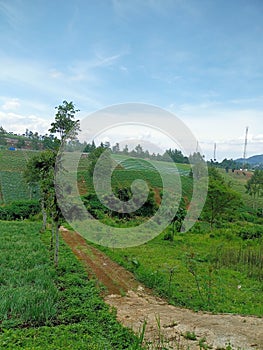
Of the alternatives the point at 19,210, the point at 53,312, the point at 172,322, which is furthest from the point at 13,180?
the point at 172,322

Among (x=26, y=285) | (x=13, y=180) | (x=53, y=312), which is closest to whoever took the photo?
(x=53, y=312)

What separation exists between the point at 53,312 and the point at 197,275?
525 cm

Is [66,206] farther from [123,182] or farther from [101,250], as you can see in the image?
[123,182]

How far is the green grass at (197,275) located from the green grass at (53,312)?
6.63 ft

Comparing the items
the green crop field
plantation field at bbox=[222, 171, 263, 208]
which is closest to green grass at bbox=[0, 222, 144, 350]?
the green crop field

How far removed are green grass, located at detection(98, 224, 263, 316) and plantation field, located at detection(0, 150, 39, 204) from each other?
1687cm

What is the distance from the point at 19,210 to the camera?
24141 mm

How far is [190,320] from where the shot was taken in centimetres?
623

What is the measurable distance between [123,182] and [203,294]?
72.6 feet

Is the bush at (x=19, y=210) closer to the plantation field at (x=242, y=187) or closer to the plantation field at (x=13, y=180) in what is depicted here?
the plantation field at (x=13, y=180)

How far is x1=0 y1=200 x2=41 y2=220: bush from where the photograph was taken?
76.8ft

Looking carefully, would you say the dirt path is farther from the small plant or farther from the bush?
the bush

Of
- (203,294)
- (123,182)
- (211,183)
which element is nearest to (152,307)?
(203,294)

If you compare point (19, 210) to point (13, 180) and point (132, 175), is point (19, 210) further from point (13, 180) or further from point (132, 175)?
point (13, 180)
